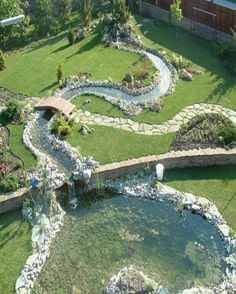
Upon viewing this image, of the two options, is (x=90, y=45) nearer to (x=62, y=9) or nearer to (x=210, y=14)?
(x=62, y=9)

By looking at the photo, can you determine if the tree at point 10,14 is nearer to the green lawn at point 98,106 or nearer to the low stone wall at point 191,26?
the green lawn at point 98,106

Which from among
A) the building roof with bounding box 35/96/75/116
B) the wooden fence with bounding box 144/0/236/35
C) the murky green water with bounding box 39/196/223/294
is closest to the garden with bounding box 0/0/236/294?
the murky green water with bounding box 39/196/223/294

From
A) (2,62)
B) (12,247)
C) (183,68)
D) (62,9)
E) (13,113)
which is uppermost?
(62,9)

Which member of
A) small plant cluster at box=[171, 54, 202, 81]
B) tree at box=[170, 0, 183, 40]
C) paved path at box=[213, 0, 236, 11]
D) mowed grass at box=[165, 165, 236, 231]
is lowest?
mowed grass at box=[165, 165, 236, 231]

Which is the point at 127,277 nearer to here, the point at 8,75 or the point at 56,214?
the point at 56,214

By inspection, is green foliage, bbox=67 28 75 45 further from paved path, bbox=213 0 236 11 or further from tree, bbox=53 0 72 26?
paved path, bbox=213 0 236 11

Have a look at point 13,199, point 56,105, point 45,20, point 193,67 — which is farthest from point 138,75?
point 13,199
